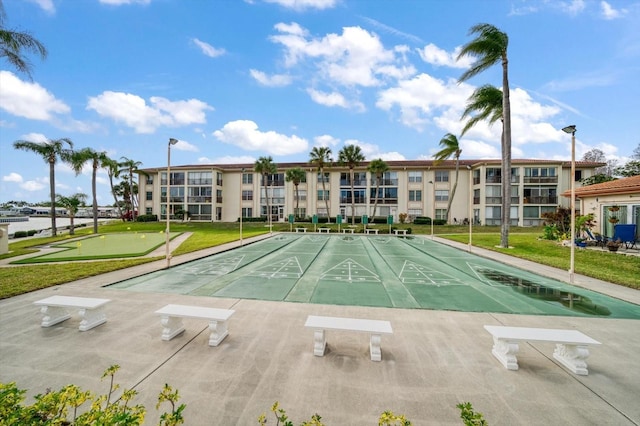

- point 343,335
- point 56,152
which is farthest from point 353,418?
point 56,152

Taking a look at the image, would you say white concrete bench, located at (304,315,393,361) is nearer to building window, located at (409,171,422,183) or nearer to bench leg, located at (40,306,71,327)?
bench leg, located at (40,306,71,327)

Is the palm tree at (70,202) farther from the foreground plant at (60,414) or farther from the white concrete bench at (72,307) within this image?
the foreground plant at (60,414)

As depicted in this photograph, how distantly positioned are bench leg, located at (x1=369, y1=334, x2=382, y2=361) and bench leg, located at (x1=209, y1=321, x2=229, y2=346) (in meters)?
3.10

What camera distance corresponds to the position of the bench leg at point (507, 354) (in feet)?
15.6

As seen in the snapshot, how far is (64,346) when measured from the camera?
538 centimetres

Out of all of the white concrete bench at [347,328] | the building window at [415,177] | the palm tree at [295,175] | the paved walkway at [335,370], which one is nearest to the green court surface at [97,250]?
the paved walkway at [335,370]

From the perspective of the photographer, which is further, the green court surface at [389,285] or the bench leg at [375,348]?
the green court surface at [389,285]

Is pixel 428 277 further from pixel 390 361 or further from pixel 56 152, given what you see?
pixel 56 152

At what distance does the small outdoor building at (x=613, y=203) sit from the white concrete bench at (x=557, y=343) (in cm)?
2152

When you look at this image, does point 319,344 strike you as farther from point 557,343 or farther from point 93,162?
point 93,162

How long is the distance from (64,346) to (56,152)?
41.8 metres

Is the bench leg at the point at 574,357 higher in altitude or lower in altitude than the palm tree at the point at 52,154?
lower

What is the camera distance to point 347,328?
5227 millimetres

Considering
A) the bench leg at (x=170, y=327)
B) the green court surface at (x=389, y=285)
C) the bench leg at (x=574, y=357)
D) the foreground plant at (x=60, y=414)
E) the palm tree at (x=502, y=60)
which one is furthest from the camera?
the palm tree at (x=502, y=60)
